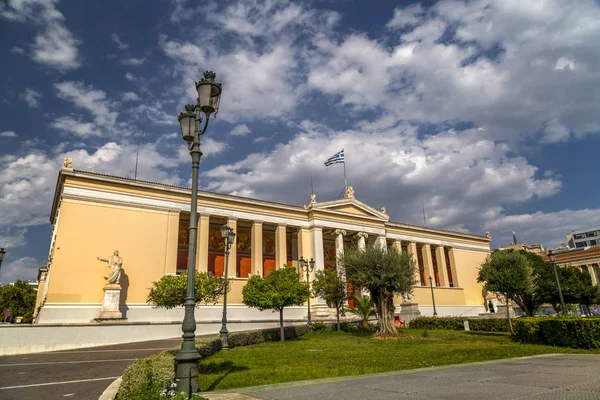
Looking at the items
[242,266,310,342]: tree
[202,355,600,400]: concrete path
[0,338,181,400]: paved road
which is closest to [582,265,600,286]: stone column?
[242,266,310,342]: tree

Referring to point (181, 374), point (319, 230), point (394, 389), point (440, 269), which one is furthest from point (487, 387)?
point (440, 269)

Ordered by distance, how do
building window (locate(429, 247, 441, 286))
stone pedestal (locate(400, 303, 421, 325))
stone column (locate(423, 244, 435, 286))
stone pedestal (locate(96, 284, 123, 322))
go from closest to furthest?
1. stone pedestal (locate(96, 284, 123, 322))
2. stone pedestal (locate(400, 303, 421, 325))
3. stone column (locate(423, 244, 435, 286))
4. building window (locate(429, 247, 441, 286))

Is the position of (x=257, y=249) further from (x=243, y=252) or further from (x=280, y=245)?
(x=243, y=252)

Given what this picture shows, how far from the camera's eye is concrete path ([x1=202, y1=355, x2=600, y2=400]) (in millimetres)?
6102

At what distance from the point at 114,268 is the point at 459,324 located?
87.6 feet

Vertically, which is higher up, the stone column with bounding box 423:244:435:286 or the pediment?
the pediment

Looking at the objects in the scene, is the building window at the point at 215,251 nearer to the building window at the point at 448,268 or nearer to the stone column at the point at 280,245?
the stone column at the point at 280,245

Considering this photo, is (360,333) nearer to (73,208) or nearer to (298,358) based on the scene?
(298,358)

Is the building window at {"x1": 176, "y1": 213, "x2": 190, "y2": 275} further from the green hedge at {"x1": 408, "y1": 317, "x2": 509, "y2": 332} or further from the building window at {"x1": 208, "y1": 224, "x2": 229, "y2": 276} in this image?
the green hedge at {"x1": 408, "y1": 317, "x2": 509, "y2": 332}

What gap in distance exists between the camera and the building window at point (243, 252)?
39.2 m

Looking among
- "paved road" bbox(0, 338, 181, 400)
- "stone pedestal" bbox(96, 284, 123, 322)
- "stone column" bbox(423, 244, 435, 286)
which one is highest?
"stone column" bbox(423, 244, 435, 286)

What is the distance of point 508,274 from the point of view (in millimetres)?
25609

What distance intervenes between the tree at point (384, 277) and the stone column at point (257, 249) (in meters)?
12.7

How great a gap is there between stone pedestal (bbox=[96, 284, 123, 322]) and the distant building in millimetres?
121758
